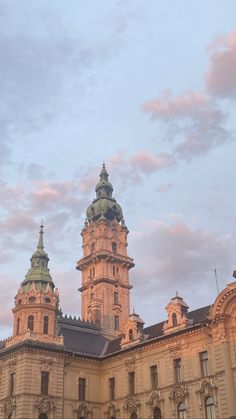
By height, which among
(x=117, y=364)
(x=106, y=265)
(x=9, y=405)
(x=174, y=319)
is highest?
(x=106, y=265)

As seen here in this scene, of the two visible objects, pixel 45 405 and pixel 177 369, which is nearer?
pixel 177 369

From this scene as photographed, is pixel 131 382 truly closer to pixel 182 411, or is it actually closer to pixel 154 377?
pixel 154 377

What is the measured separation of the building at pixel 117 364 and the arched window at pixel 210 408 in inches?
3.4

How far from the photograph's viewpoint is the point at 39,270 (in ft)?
240

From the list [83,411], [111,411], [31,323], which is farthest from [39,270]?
[111,411]

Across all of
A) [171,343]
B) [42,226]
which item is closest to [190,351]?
[171,343]

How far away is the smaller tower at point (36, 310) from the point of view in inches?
2634

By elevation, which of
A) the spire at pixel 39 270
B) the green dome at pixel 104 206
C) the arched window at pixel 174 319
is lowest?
the arched window at pixel 174 319

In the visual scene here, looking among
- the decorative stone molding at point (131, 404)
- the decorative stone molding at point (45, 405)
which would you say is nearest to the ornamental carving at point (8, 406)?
the decorative stone molding at point (45, 405)

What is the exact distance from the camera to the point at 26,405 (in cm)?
6066

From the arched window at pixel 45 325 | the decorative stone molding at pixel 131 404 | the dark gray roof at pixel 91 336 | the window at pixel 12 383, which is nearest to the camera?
the decorative stone molding at pixel 131 404

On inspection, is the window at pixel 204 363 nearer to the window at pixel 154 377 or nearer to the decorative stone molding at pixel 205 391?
the decorative stone molding at pixel 205 391

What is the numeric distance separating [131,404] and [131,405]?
0.11 metres

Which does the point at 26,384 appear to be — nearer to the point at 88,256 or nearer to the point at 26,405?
the point at 26,405
